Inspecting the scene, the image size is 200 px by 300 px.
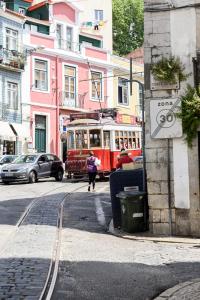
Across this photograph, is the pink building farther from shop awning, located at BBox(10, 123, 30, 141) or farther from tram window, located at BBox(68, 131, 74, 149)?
tram window, located at BBox(68, 131, 74, 149)

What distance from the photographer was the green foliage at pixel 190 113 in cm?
1213

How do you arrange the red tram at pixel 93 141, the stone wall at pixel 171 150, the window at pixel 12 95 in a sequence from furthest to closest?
1. the window at pixel 12 95
2. the red tram at pixel 93 141
3. the stone wall at pixel 171 150

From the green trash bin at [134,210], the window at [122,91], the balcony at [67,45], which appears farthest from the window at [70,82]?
the green trash bin at [134,210]

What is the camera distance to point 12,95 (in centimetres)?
3675

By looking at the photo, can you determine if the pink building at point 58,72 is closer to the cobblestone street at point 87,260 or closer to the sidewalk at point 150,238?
the cobblestone street at point 87,260

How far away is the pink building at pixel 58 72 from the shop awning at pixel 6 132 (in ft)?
6.72

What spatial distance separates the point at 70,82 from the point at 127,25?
20525mm

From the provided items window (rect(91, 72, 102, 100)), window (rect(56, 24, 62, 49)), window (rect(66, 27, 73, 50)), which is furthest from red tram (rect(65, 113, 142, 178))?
window (rect(66, 27, 73, 50))

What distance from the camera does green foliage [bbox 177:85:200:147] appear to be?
12.1 metres

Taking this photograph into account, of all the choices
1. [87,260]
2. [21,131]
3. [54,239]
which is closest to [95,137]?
[21,131]

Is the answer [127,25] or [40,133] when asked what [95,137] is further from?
[127,25]

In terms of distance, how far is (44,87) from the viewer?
1527 inches

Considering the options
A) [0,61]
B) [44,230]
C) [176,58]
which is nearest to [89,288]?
[44,230]

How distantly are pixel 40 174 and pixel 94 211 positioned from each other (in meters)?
12.1
